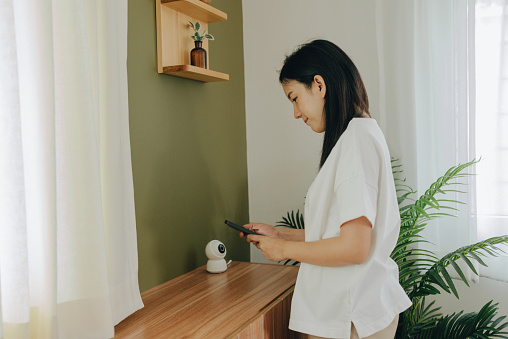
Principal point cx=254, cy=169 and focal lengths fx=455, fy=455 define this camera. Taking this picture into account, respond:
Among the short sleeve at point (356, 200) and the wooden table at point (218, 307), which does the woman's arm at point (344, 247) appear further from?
the wooden table at point (218, 307)

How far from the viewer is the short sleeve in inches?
43.8

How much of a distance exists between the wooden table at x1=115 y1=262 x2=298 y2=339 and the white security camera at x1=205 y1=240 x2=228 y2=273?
0.03m

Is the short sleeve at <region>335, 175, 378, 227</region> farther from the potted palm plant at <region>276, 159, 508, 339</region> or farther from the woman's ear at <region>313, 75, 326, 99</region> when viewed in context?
the potted palm plant at <region>276, 159, 508, 339</region>

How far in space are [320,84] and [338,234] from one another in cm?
42

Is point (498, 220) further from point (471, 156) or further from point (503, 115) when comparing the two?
point (503, 115)

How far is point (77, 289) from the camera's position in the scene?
3.96ft

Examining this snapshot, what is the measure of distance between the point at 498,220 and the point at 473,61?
73 cm

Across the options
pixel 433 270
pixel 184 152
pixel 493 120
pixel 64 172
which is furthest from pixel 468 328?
pixel 64 172

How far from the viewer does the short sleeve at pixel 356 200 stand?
1.11 metres

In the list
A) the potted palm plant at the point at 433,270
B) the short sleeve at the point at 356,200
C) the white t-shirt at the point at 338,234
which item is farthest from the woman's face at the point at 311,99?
the potted palm plant at the point at 433,270

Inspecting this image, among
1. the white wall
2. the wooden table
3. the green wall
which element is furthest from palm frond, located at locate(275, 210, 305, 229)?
the wooden table

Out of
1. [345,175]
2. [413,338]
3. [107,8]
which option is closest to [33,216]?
[107,8]

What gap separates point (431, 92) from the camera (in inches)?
84.4

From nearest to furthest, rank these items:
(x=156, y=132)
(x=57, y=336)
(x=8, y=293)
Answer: (x=8, y=293)
(x=57, y=336)
(x=156, y=132)
